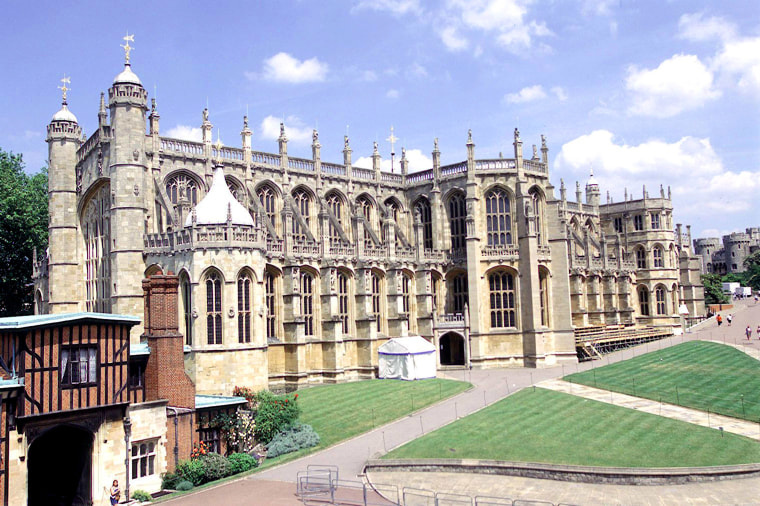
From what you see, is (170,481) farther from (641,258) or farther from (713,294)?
(713,294)

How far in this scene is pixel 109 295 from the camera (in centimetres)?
4247

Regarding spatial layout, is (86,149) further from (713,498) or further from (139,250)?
(713,498)

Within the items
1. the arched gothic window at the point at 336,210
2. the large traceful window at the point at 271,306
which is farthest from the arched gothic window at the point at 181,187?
the arched gothic window at the point at 336,210

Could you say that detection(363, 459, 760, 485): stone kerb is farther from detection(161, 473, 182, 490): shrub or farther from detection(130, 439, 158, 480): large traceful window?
detection(130, 439, 158, 480): large traceful window

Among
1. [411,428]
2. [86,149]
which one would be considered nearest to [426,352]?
[411,428]

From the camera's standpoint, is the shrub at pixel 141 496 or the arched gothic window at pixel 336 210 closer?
the shrub at pixel 141 496

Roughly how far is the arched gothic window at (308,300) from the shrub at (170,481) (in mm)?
20268

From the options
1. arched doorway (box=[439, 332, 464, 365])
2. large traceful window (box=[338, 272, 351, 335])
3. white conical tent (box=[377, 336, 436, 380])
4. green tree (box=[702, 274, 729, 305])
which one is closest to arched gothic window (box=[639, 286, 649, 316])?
green tree (box=[702, 274, 729, 305])

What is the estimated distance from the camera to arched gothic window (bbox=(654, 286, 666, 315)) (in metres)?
73.6

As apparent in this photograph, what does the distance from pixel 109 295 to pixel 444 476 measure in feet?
88.0

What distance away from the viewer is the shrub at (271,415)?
96.9 feet

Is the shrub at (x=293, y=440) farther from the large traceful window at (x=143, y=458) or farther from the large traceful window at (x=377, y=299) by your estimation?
the large traceful window at (x=377, y=299)

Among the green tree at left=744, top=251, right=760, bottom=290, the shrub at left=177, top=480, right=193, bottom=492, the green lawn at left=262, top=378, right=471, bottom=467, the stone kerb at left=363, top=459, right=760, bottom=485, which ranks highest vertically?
the green tree at left=744, top=251, right=760, bottom=290

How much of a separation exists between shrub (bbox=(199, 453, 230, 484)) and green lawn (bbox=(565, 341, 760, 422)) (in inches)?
890
